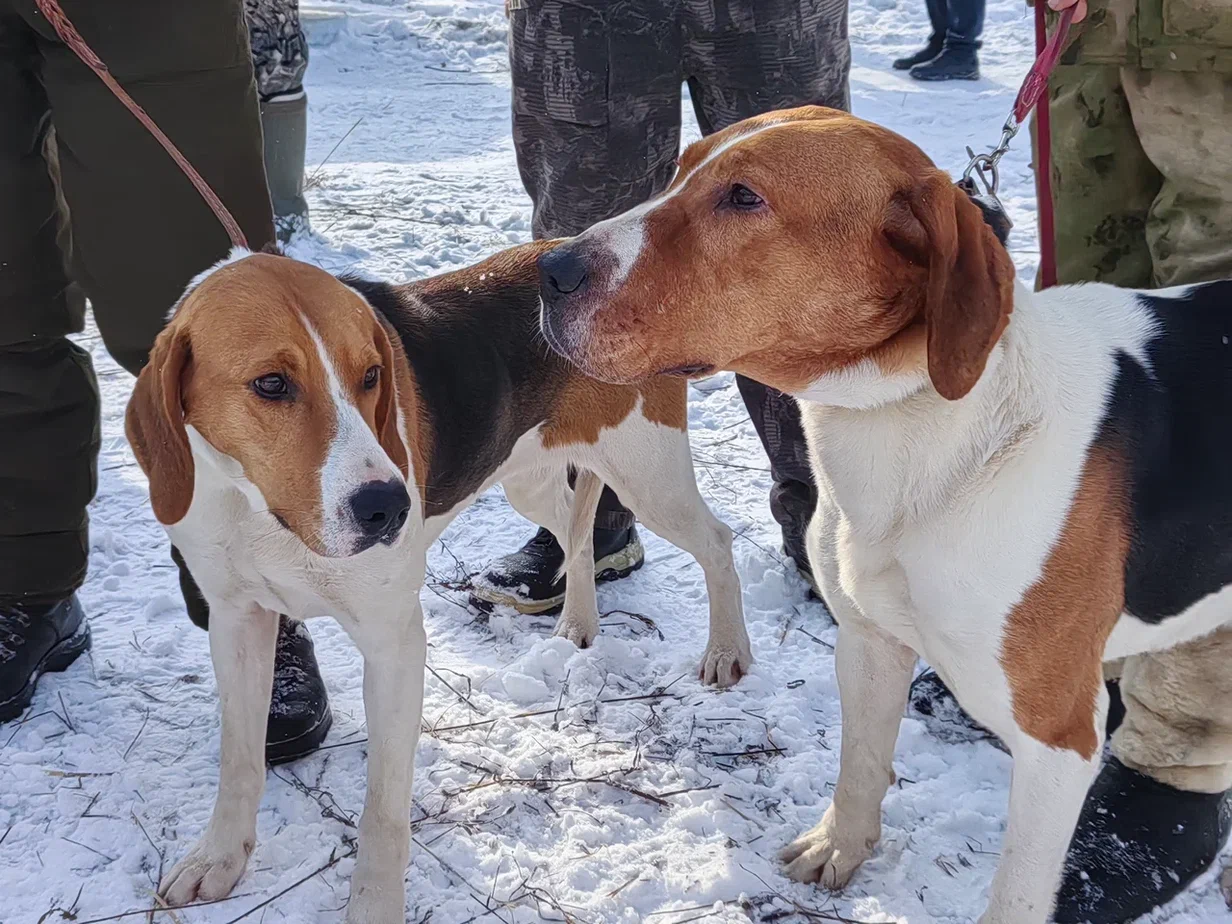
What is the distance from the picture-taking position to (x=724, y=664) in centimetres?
381

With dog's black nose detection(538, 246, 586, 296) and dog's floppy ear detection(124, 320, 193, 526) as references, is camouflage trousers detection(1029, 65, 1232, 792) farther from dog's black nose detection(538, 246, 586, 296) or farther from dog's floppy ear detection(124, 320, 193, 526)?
dog's floppy ear detection(124, 320, 193, 526)

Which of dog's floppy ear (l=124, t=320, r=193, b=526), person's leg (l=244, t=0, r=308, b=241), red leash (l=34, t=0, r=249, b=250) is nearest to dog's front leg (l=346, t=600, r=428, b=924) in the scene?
dog's floppy ear (l=124, t=320, r=193, b=526)

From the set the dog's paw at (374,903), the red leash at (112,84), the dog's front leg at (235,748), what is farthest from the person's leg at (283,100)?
the dog's paw at (374,903)

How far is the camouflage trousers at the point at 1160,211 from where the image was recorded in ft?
9.23

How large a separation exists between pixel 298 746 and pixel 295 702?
0.41 ft

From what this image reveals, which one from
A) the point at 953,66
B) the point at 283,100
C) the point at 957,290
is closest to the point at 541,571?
the point at 957,290

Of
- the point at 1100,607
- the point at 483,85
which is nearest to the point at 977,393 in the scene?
the point at 1100,607

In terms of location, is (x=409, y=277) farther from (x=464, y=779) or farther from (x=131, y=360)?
(x=464, y=779)

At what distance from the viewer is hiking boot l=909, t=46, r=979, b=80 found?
32.3ft

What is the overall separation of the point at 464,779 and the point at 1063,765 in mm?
1685

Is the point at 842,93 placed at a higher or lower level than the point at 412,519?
higher

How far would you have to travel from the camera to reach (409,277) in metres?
6.68

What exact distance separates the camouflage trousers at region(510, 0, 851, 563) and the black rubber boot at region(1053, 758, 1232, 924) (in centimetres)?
224

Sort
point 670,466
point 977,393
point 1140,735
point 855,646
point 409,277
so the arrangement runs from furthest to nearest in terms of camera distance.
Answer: point 409,277 → point 670,466 → point 1140,735 → point 855,646 → point 977,393
